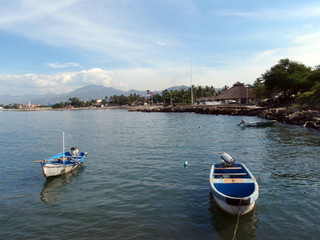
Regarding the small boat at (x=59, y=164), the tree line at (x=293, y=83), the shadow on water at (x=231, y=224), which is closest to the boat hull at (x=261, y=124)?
the tree line at (x=293, y=83)

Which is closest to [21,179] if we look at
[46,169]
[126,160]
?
[46,169]

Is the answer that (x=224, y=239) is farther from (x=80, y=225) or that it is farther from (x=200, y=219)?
(x=80, y=225)

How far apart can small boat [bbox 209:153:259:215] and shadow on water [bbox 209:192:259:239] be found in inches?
21.3

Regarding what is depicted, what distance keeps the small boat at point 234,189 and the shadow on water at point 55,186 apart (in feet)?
32.7

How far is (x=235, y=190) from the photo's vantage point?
11.7m

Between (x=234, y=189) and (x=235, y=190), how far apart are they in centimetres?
7

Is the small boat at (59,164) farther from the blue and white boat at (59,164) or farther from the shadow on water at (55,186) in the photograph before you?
the shadow on water at (55,186)

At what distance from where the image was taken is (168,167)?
19.5 meters

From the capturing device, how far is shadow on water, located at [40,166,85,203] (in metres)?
14.1

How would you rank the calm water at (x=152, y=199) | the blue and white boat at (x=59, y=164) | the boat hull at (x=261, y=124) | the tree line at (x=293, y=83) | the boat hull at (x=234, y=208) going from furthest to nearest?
the tree line at (x=293, y=83), the boat hull at (x=261, y=124), the blue and white boat at (x=59, y=164), the calm water at (x=152, y=199), the boat hull at (x=234, y=208)

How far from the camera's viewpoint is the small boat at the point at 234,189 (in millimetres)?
9570

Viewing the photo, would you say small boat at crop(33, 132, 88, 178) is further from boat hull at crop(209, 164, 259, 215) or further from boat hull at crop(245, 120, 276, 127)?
boat hull at crop(245, 120, 276, 127)

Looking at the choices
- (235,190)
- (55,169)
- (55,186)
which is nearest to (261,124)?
(235,190)

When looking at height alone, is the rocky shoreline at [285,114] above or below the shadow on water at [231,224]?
above
